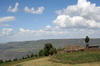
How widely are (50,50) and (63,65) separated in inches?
2074

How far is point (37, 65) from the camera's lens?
68125mm

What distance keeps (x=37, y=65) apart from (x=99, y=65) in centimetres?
2362

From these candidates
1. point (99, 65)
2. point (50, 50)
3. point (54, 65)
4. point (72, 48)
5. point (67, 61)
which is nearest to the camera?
point (99, 65)

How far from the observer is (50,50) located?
119750mm

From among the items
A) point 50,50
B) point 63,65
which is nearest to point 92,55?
point 63,65

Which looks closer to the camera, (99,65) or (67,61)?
(99,65)

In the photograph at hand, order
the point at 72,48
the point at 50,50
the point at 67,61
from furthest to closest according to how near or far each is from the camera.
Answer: the point at 50,50 < the point at 72,48 < the point at 67,61

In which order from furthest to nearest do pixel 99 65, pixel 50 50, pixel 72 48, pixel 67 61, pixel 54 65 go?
pixel 50 50
pixel 72 48
pixel 67 61
pixel 54 65
pixel 99 65

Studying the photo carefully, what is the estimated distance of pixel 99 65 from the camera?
6284 cm

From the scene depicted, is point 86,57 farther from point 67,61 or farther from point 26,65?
point 26,65

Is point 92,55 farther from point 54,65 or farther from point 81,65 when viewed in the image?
point 54,65

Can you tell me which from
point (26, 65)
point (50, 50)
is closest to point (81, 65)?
point (26, 65)

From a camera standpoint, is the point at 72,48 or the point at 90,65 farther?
the point at 72,48

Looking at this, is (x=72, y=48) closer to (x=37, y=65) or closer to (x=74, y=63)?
(x=74, y=63)
